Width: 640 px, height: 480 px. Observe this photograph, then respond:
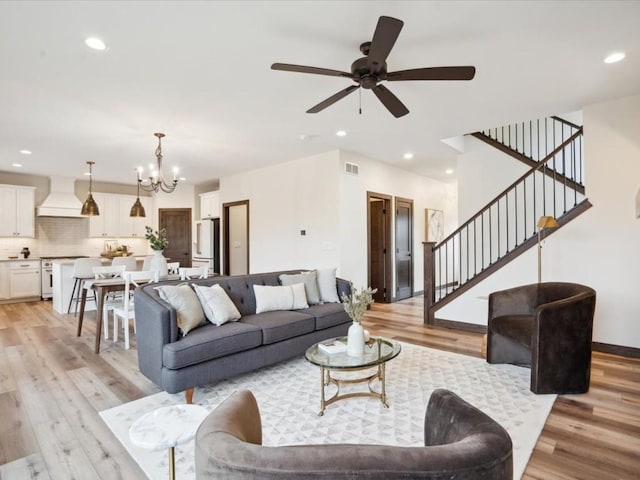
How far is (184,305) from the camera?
2996 millimetres

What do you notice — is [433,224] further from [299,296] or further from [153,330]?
[153,330]

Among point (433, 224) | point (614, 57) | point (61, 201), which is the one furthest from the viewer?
point (433, 224)

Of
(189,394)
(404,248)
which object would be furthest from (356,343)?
(404,248)

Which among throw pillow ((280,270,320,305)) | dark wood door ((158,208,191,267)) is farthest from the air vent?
dark wood door ((158,208,191,267))

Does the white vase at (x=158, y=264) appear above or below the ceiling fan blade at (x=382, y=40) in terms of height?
below

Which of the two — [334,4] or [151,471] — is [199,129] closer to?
[334,4]

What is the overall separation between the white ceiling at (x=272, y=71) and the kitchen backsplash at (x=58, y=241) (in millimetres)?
3163

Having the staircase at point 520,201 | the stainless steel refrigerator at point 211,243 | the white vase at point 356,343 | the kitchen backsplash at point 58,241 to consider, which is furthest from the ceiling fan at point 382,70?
the kitchen backsplash at point 58,241

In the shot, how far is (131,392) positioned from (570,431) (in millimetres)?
3378

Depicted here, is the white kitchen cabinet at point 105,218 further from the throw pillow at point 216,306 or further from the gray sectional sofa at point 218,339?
the throw pillow at point 216,306

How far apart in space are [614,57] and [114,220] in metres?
9.76

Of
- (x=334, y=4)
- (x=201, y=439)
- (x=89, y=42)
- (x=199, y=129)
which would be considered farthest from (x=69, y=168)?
(x=201, y=439)

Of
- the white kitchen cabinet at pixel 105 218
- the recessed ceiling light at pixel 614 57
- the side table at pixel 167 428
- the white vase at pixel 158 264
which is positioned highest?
the recessed ceiling light at pixel 614 57

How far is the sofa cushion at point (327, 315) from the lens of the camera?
145 inches
